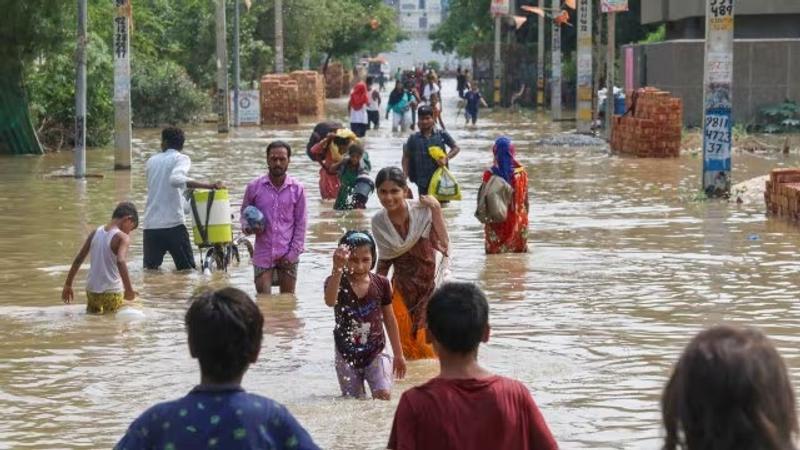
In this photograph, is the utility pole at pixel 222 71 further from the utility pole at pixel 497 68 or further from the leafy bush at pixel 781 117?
the utility pole at pixel 497 68

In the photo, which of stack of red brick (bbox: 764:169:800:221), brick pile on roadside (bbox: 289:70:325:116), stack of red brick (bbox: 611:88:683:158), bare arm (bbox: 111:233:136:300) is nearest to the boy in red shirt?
bare arm (bbox: 111:233:136:300)

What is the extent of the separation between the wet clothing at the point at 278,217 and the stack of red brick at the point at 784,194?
7.93 metres

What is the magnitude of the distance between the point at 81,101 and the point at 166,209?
45.1 feet

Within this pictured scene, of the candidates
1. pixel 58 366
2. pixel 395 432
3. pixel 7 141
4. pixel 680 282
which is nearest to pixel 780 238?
pixel 680 282

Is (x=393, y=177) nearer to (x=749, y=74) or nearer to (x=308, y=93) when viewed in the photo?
(x=749, y=74)

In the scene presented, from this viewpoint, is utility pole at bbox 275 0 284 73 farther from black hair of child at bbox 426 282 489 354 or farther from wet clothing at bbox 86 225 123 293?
black hair of child at bbox 426 282 489 354

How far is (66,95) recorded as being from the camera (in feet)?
123

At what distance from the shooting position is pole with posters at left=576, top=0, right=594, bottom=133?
38875 millimetres

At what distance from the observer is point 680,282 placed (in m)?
14.6

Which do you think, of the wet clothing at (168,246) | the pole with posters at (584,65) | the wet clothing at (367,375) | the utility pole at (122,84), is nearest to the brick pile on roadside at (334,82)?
the pole with posters at (584,65)

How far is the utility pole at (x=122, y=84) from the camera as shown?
29266 mm

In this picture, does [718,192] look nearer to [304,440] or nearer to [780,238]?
[780,238]

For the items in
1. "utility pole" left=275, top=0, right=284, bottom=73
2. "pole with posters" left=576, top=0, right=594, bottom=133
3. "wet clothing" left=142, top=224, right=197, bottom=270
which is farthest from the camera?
"utility pole" left=275, top=0, right=284, bottom=73

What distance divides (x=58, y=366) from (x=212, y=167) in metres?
19.8
